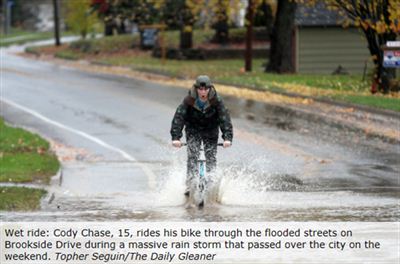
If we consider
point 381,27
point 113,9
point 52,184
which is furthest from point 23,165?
point 113,9

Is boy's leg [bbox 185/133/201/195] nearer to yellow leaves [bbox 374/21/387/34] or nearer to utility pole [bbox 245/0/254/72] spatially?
yellow leaves [bbox 374/21/387/34]

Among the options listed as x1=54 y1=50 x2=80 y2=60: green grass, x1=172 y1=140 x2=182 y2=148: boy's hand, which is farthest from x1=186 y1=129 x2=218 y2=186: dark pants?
x1=54 y1=50 x2=80 y2=60: green grass

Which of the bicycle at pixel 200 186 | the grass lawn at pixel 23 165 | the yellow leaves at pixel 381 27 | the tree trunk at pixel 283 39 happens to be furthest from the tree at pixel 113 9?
the bicycle at pixel 200 186

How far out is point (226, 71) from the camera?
4419 cm

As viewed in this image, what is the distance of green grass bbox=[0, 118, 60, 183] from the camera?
17.9 m

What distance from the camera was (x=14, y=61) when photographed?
52.2 metres

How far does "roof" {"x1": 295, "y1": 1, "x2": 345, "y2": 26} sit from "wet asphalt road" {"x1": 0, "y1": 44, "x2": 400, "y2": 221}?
575 inches

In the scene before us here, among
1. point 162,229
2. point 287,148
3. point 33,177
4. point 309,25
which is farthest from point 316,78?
point 162,229

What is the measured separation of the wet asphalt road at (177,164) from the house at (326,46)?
590 inches

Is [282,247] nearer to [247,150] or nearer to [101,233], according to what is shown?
[101,233]

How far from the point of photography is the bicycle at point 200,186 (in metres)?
14.5

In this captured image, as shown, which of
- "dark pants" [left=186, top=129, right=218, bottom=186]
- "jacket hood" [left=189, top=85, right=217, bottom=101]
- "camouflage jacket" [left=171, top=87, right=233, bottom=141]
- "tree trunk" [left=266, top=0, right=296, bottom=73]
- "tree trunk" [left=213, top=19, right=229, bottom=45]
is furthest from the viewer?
"tree trunk" [left=213, top=19, right=229, bottom=45]

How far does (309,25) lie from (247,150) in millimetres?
26681

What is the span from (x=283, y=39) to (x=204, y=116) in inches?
1118
